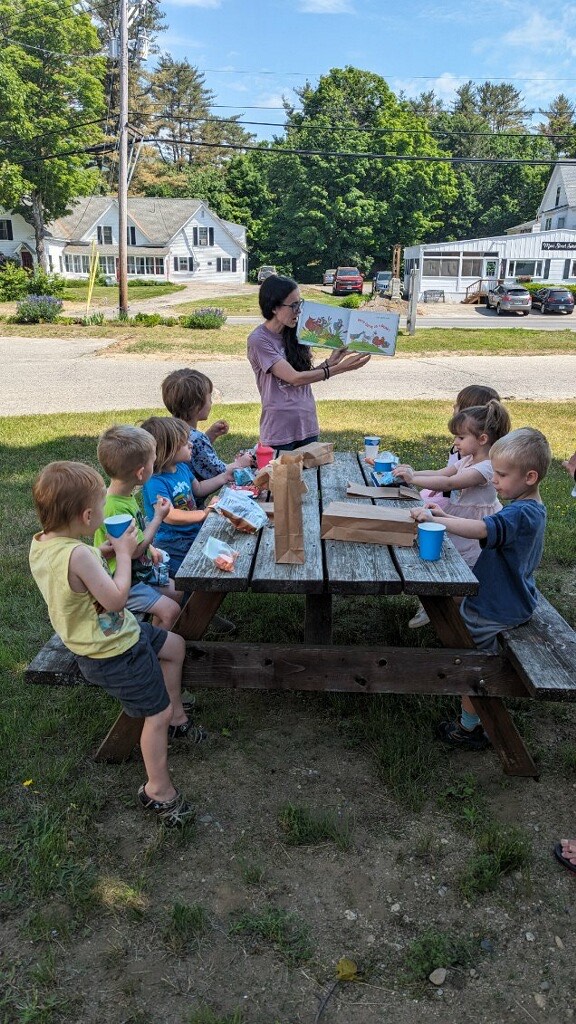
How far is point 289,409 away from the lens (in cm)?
423

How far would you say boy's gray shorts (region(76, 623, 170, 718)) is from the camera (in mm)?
2416

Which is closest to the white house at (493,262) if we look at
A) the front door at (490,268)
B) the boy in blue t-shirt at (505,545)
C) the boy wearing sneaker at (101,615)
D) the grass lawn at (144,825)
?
the front door at (490,268)

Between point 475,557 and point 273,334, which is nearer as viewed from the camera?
point 475,557

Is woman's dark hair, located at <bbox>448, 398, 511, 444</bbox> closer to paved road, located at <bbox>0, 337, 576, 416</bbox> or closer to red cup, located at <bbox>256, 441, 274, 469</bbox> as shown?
red cup, located at <bbox>256, 441, 274, 469</bbox>

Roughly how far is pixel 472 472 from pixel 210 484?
1285 mm

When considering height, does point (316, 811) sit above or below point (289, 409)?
below

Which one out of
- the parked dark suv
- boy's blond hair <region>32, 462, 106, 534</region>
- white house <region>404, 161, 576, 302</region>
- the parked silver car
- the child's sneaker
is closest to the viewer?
boy's blond hair <region>32, 462, 106, 534</region>

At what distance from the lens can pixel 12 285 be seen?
94.3ft

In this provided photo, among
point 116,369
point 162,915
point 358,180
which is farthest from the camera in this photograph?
point 358,180

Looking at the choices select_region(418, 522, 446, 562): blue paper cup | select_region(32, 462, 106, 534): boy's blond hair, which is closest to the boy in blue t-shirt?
select_region(418, 522, 446, 562): blue paper cup

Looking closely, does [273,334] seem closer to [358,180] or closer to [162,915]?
[162,915]

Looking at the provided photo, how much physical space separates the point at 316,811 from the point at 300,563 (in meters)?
0.93

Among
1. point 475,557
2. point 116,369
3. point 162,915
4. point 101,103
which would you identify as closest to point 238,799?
point 162,915

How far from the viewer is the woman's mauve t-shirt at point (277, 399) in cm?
404
